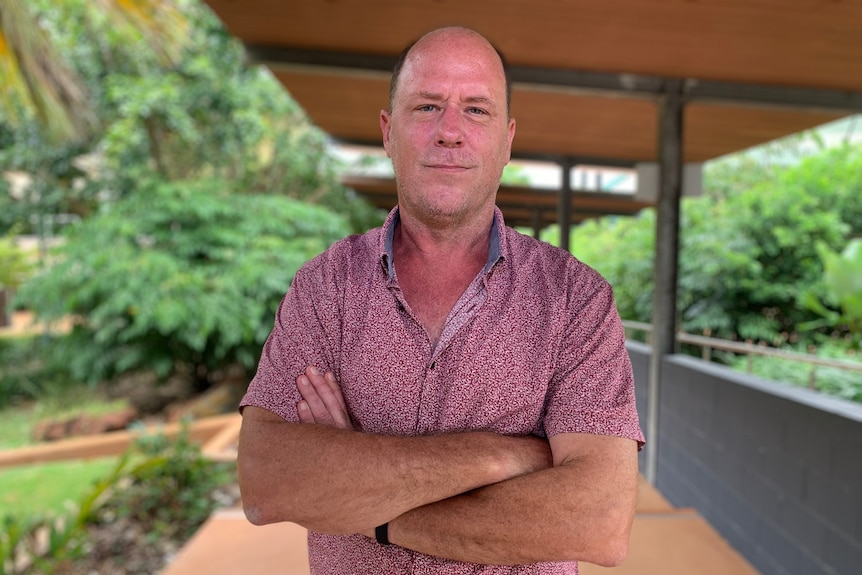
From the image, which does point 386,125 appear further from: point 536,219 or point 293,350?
point 536,219

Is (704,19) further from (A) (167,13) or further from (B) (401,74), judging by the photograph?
(A) (167,13)

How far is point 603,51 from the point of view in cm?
375

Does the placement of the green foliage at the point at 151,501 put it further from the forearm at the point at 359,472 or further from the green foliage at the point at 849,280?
the green foliage at the point at 849,280

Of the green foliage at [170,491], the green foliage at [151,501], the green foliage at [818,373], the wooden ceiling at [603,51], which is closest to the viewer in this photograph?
the wooden ceiling at [603,51]

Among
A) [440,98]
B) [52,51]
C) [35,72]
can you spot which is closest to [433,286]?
[440,98]

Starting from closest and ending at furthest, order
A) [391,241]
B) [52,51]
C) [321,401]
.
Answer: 1. [321,401]
2. [391,241]
3. [52,51]

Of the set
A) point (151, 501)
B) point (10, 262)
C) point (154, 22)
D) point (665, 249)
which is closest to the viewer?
point (151, 501)

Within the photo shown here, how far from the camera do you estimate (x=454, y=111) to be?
3.59ft

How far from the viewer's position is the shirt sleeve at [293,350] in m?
1.14

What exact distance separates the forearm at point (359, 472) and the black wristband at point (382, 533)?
0.02 metres

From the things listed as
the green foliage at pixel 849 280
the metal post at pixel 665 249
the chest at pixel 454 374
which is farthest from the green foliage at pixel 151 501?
the green foliage at pixel 849 280

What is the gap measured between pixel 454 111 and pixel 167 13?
5433 millimetres

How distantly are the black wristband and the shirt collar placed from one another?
0.37m

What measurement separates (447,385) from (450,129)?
0.37m
